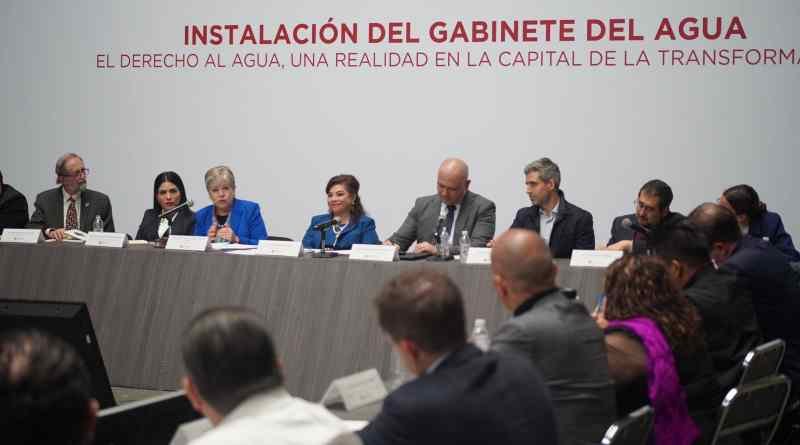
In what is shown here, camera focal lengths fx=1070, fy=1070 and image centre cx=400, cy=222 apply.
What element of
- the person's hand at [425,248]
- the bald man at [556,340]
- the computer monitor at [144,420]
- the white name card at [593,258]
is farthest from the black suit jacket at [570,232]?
the computer monitor at [144,420]

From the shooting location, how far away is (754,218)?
5699 mm

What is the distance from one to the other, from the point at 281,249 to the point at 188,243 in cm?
52

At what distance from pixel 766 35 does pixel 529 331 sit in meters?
5.06

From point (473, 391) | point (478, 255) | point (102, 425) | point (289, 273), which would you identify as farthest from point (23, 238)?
point (473, 391)

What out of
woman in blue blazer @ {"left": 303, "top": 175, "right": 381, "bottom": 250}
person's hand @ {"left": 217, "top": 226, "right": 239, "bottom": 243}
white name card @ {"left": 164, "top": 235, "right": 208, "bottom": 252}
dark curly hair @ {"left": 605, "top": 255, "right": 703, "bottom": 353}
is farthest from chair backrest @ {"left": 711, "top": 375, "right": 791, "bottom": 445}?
person's hand @ {"left": 217, "top": 226, "right": 239, "bottom": 243}

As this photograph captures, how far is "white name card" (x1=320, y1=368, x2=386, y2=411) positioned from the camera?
258 centimetres

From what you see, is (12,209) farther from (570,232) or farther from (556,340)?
(556,340)

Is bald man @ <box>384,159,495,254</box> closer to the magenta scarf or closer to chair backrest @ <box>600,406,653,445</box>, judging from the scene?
the magenta scarf

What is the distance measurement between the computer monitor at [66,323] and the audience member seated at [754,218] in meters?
3.29

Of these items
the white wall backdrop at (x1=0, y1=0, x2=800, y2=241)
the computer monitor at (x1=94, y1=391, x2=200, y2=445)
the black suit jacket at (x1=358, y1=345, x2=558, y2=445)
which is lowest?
the computer monitor at (x1=94, y1=391, x2=200, y2=445)

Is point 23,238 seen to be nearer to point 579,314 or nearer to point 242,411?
point 579,314

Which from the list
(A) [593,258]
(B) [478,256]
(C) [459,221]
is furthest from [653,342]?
(C) [459,221]

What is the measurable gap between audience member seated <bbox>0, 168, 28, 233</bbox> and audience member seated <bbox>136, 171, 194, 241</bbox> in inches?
34.7

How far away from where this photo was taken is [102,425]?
7.30 feet
